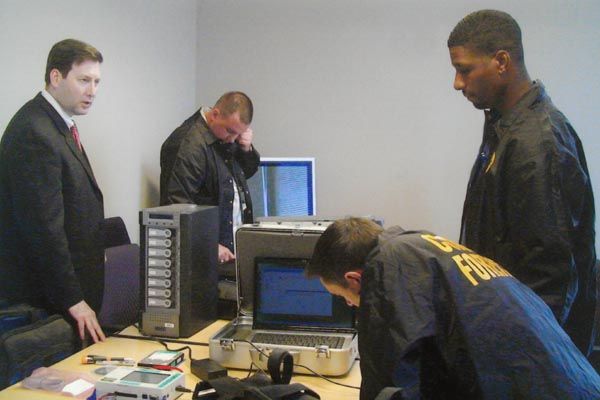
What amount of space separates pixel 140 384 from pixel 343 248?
596mm

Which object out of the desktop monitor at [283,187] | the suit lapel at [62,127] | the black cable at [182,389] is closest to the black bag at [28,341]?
the black cable at [182,389]

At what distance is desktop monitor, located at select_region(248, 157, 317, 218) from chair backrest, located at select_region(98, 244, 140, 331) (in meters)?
1.32

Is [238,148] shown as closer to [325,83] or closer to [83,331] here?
[325,83]

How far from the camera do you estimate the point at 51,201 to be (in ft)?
6.87

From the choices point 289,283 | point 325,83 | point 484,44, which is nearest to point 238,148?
point 325,83

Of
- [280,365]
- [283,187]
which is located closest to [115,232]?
[283,187]

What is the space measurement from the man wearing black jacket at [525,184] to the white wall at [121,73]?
1708 millimetres

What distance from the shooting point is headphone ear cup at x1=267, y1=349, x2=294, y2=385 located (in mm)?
1446

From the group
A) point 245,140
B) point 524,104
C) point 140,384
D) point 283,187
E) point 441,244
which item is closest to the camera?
point 441,244

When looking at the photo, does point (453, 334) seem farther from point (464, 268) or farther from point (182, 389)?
point (182, 389)

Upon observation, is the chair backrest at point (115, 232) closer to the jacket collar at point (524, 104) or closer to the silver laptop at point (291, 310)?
the silver laptop at point (291, 310)

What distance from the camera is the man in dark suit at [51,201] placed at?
2.08 metres

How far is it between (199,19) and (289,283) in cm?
291

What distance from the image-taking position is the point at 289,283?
186 cm
